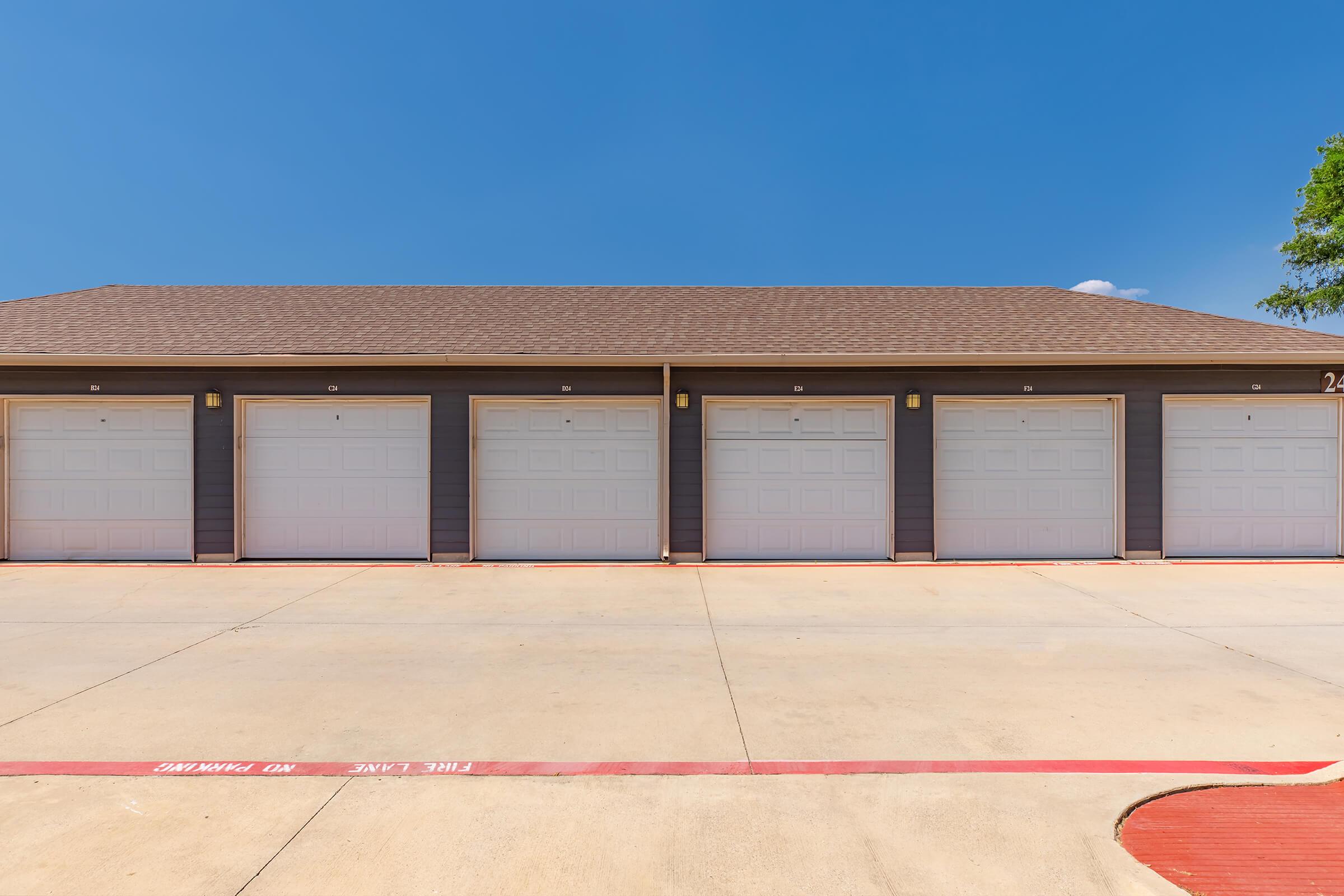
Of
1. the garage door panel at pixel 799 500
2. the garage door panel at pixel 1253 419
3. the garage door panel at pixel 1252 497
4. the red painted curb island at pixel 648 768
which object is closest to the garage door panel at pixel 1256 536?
the garage door panel at pixel 1252 497

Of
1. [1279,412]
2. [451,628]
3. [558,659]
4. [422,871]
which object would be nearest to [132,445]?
[451,628]

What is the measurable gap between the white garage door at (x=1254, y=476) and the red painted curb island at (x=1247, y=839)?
24.1 feet

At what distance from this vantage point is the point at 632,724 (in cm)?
356

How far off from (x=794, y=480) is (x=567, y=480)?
10.9 feet

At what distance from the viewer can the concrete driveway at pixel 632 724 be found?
238 cm

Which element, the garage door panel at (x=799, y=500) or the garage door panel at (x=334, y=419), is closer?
the garage door panel at (x=334, y=419)

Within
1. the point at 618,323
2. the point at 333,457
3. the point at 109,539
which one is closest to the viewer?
the point at 109,539

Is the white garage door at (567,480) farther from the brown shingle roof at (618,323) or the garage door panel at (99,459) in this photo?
the garage door panel at (99,459)

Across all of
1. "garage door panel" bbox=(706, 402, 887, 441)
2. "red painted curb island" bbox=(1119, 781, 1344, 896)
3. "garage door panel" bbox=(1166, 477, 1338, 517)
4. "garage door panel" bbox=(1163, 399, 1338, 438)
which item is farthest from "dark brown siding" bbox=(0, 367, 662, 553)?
"garage door panel" bbox=(1166, 477, 1338, 517)

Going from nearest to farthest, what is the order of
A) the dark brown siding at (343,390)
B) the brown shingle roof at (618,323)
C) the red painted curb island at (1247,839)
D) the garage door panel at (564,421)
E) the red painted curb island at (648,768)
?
the red painted curb island at (1247,839) < the red painted curb island at (648,768) < the dark brown siding at (343,390) < the brown shingle roof at (618,323) < the garage door panel at (564,421)

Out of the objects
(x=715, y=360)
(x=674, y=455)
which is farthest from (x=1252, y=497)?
(x=674, y=455)

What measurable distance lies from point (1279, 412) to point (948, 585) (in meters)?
6.15

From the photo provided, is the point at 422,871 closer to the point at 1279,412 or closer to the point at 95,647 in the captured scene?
the point at 95,647

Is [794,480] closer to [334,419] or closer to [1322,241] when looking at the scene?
[334,419]
